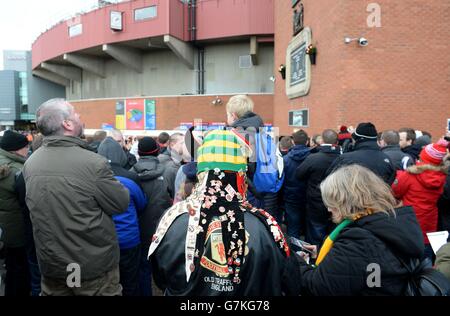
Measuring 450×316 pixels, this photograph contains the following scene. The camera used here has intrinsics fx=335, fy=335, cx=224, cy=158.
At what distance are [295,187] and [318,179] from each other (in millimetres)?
559

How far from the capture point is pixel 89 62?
2683 cm

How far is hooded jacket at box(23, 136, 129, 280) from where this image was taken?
235cm

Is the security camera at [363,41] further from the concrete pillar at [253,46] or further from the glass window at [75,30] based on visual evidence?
the glass window at [75,30]

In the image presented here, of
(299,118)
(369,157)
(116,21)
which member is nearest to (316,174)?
(369,157)

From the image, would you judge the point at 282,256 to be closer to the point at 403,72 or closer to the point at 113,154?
the point at 113,154

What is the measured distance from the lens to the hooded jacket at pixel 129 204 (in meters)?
3.23

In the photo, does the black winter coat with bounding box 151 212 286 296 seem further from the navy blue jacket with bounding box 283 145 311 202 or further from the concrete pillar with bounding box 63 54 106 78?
the concrete pillar with bounding box 63 54 106 78

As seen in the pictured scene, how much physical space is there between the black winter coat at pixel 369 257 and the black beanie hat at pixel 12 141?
10.5 feet

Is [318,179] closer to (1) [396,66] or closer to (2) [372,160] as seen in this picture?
(2) [372,160]

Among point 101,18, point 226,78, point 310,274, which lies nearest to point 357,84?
point 310,274

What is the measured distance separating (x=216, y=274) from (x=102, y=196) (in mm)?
1239

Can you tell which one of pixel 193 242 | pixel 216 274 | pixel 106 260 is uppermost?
pixel 193 242

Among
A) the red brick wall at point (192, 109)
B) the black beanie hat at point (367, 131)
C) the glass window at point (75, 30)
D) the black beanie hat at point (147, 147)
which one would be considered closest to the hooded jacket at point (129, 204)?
the black beanie hat at point (147, 147)

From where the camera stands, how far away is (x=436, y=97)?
30.3ft
